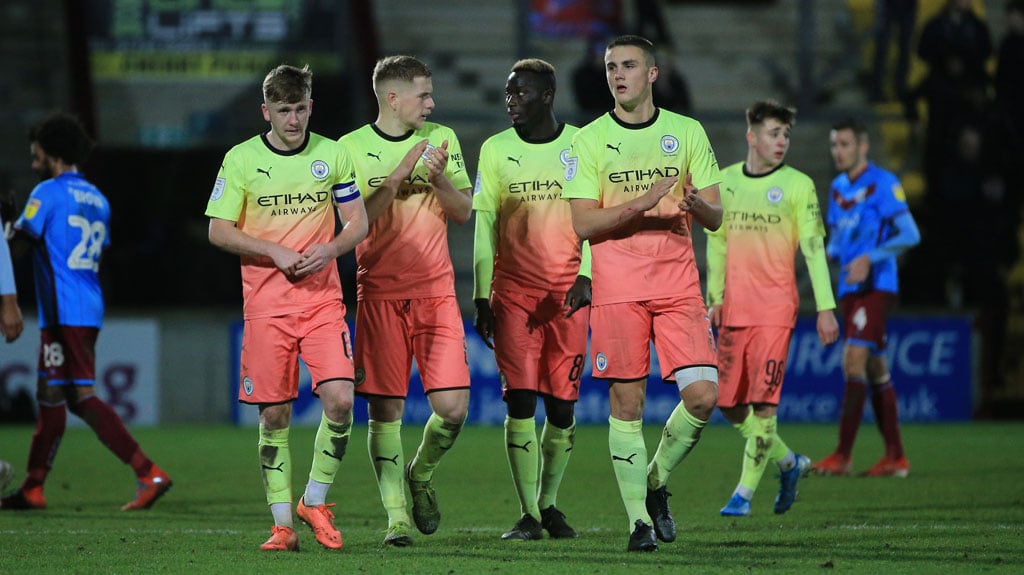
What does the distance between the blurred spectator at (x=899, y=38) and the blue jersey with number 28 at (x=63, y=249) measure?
9.99m

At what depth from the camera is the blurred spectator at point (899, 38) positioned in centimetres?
1694

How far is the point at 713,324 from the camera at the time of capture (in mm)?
8922

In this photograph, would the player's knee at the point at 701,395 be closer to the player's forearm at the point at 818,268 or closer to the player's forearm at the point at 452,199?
the player's forearm at the point at 452,199

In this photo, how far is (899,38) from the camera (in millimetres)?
17062

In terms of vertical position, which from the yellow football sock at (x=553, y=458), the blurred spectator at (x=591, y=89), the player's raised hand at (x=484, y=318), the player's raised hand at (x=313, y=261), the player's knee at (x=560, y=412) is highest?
the blurred spectator at (x=591, y=89)

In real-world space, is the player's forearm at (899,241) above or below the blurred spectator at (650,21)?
below

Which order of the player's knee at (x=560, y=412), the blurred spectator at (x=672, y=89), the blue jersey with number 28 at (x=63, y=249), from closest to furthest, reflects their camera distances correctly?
the player's knee at (x=560, y=412) < the blue jersey with number 28 at (x=63, y=249) < the blurred spectator at (x=672, y=89)

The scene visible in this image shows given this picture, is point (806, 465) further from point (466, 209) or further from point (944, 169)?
point (944, 169)

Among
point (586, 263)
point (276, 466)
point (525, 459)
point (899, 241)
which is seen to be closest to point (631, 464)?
point (525, 459)

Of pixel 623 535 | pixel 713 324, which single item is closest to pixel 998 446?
pixel 713 324

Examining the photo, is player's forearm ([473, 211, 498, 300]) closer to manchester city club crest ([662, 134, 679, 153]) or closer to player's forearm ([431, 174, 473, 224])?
player's forearm ([431, 174, 473, 224])

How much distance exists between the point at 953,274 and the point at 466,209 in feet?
33.2

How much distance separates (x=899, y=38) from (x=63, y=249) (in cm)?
1080

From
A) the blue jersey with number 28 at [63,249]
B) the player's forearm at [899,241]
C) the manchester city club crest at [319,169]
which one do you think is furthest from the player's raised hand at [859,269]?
the blue jersey with number 28 at [63,249]
